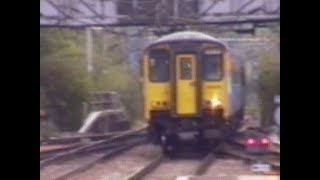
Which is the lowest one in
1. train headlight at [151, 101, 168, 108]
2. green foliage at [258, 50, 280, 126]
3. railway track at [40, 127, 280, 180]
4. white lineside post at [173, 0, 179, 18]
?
railway track at [40, 127, 280, 180]

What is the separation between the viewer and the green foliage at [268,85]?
3.12 m

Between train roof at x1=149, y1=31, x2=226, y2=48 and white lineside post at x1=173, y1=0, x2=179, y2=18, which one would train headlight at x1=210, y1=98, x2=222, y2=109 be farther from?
white lineside post at x1=173, y1=0, x2=179, y2=18

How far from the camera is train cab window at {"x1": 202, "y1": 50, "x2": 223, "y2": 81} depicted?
12.2 ft

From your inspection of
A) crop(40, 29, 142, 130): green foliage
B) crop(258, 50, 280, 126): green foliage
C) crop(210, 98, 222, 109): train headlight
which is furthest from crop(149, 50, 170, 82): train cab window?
crop(258, 50, 280, 126): green foliage

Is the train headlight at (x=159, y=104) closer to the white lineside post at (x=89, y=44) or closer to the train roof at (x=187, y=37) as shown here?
the train roof at (x=187, y=37)

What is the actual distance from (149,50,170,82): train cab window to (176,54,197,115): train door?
2.7 inches

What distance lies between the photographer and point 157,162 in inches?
135

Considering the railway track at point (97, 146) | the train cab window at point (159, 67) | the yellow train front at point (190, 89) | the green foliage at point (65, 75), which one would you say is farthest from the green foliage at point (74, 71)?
the train cab window at point (159, 67)

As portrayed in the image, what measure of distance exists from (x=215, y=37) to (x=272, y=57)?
28 centimetres

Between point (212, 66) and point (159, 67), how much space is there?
27cm

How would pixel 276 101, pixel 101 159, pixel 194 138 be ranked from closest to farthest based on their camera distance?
pixel 276 101 < pixel 101 159 < pixel 194 138

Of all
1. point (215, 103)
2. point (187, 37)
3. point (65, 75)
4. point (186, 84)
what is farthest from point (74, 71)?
point (215, 103)
